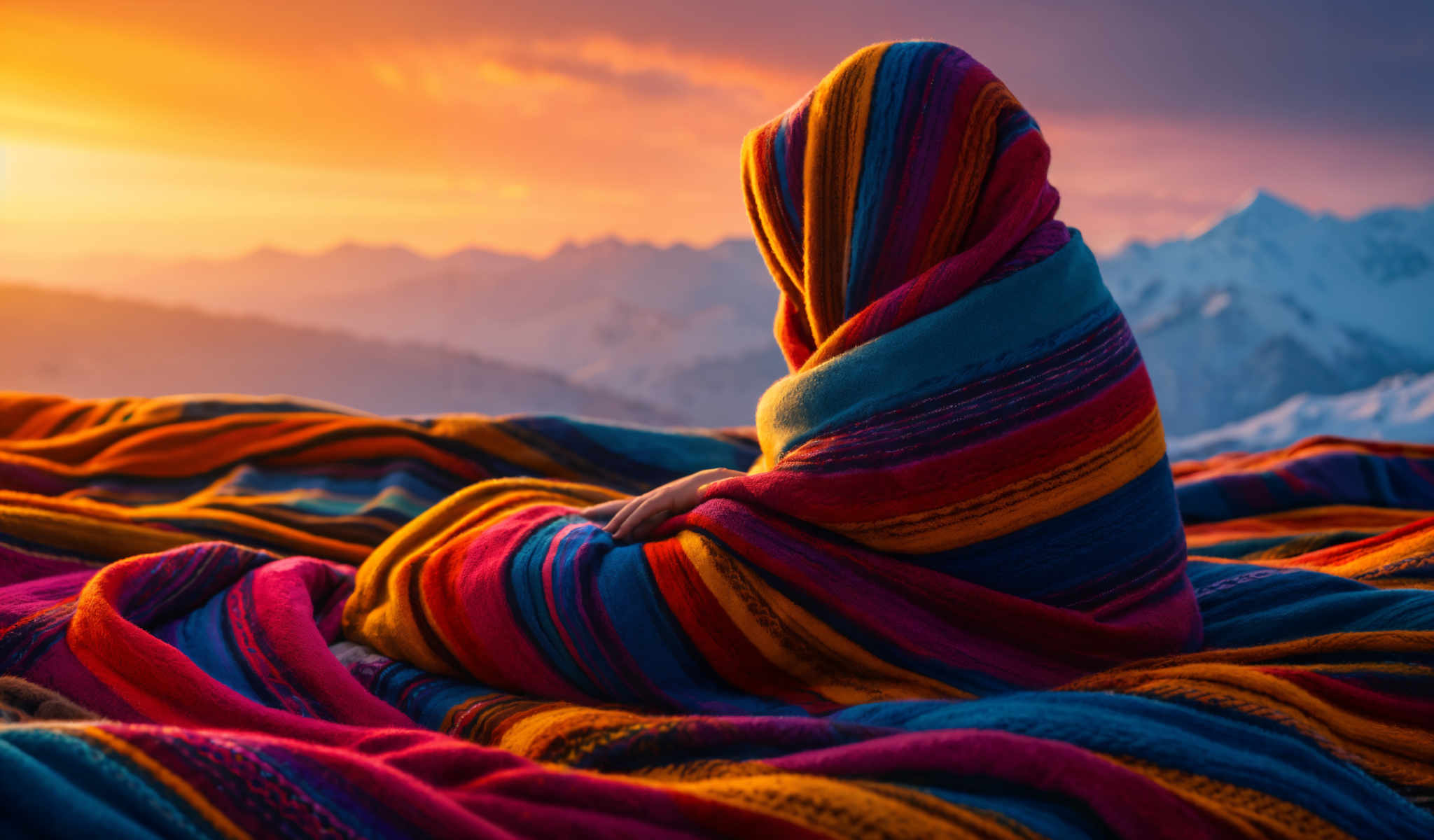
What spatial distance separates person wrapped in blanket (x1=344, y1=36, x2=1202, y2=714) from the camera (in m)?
0.77

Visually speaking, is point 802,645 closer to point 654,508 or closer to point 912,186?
point 654,508

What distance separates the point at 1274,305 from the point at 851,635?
3991 centimetres

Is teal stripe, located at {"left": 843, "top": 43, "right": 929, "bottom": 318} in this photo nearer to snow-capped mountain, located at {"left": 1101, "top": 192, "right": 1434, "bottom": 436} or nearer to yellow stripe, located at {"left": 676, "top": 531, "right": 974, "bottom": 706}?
yellow stripe, located at {"left": 676, "top": 531, "right": 974, "bottom": 706}

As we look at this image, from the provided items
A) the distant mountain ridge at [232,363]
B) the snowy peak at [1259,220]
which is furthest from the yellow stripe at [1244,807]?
the snowy peak at [1259,220]

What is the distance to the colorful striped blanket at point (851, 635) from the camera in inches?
22.5

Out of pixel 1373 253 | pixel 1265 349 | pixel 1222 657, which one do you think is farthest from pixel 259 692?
pixel 1373 253

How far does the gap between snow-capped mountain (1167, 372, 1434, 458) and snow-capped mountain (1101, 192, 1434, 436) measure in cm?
2253

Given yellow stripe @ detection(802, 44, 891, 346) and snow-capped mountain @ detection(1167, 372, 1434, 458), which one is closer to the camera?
yellow stripe @ detection(802, 44, 891, 346)

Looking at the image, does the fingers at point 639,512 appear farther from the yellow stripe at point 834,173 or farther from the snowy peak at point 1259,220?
the snowy peak at point 1259,220

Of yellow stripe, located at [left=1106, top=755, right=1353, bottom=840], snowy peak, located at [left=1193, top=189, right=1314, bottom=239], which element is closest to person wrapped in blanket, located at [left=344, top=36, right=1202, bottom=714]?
yellow stripe, located at [left=1106, top=755, right=1353, bottom=840]

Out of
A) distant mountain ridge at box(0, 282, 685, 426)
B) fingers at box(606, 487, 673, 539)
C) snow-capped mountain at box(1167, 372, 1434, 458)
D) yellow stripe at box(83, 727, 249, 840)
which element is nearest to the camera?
yellow stripe at box(83, 727, 249, 840)

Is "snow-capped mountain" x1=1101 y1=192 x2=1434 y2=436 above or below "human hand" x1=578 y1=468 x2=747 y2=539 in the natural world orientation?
above

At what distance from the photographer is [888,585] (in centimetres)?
79

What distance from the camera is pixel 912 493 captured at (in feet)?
2.52
